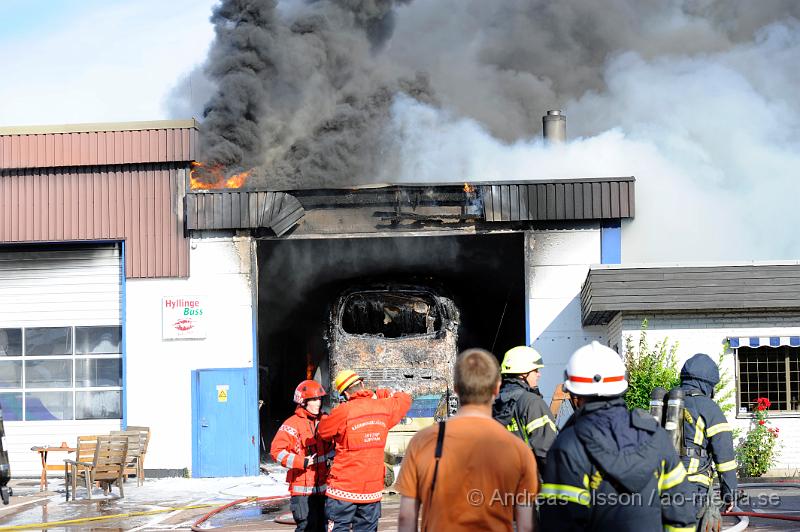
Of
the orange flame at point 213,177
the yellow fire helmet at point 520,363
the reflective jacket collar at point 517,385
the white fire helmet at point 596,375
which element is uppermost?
the orange flame at point 213,177

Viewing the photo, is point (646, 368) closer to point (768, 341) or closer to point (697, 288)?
point (697, 288)

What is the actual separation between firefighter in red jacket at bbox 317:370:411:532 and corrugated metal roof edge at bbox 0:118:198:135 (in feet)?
42.6

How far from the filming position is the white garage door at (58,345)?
20562 mm

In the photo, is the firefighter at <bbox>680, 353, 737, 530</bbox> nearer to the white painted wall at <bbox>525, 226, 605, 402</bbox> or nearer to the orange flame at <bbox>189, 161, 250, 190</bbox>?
the white painted wall at <bbox>525, 226, 605, 402</bbox>

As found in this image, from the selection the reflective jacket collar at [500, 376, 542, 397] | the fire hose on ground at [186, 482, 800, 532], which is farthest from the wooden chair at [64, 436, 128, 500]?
the reflective jacket collar at [500, 376, 542, 397]

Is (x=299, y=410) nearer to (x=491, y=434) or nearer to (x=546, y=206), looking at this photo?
(x=491, y=434)

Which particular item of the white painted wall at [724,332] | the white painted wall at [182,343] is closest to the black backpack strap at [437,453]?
the white painted wall at [724,332]

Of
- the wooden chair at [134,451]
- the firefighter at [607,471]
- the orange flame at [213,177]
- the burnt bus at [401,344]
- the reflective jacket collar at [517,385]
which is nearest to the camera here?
the firefighter at [607,471]

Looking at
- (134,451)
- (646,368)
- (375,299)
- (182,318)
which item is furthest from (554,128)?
(134,451)

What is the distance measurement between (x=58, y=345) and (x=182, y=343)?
2.86 metres

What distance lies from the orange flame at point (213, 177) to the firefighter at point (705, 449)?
14685 millimetres

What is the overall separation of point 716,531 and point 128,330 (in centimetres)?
1494

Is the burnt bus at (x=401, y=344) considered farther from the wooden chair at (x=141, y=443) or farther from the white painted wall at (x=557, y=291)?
the wooden chair at (x=141, y=443)

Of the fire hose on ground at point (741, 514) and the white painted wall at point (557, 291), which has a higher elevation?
the white painted wall at point (557, 291)
